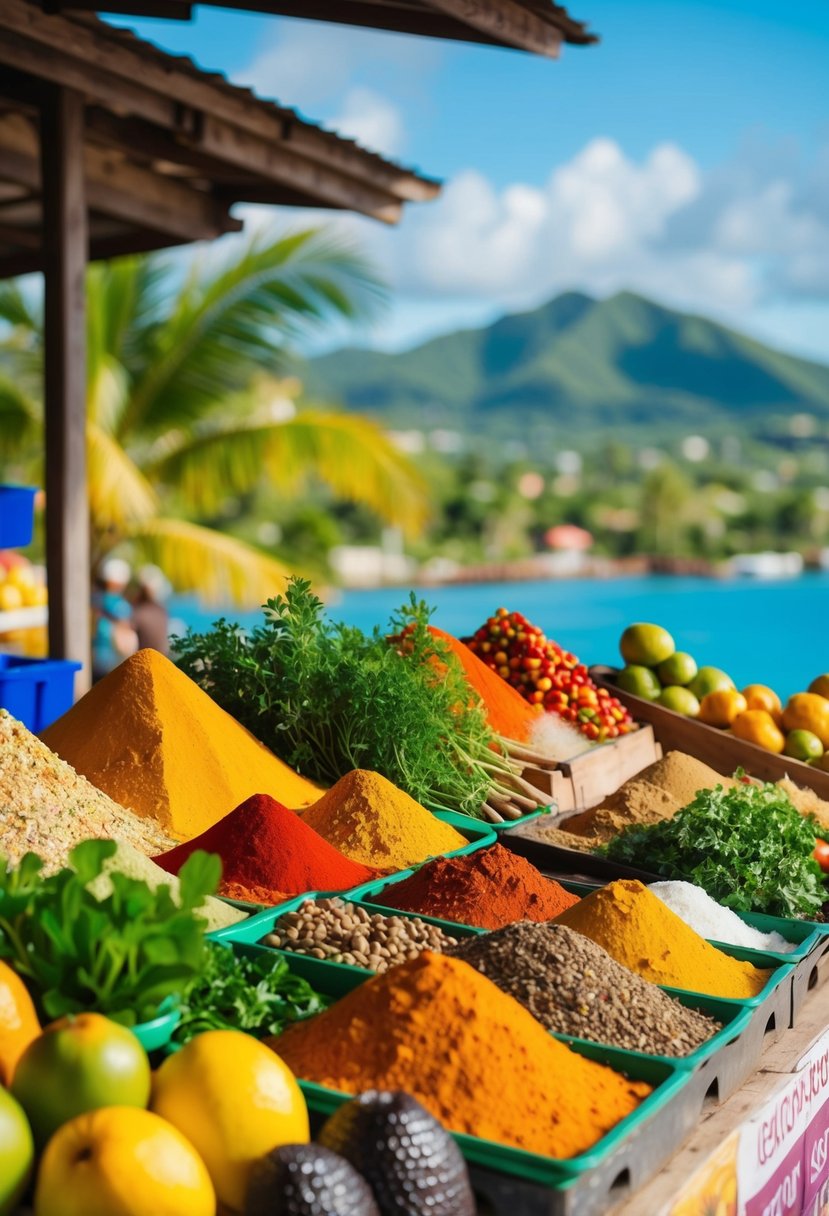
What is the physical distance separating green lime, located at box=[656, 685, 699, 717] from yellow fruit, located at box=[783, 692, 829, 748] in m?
0.25

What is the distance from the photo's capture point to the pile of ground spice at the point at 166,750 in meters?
2.15

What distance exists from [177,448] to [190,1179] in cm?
747

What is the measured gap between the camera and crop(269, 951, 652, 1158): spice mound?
3.94 ft

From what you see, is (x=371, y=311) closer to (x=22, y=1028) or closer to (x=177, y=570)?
(x=177, y=570)

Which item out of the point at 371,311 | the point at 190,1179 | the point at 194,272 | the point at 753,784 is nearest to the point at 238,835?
the point at 190,1179

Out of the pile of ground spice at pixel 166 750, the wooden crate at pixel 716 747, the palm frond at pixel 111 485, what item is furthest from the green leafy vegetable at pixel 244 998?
the palm frond at pixel 111 485

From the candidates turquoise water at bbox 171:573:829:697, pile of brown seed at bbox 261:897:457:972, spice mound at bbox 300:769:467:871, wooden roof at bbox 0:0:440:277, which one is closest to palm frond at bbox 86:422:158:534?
wooden roof at bbox 0:0:440:277

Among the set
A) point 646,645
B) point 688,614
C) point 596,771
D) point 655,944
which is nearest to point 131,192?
point 646,645

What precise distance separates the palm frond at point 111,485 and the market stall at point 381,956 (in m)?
4.68

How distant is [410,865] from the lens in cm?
202

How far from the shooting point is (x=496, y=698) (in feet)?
9.29

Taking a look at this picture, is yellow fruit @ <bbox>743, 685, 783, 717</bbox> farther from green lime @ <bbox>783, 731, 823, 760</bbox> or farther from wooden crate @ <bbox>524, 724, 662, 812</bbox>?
wooden crate @ <bbox>524, 724, 662, 812</bbox>

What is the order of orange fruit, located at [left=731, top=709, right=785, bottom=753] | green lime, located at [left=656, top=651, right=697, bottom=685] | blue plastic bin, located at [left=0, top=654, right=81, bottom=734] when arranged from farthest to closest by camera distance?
green lime, located at [left=656, top=651, right=697, bottom=685], blue plastic bin, located at [left=0, top=654, right=81, bottom=734], orange fruit, located at [left=731, top=709, right=785, bottom=753]

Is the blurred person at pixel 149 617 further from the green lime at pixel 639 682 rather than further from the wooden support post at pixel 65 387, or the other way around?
the green lime at pixel 639 682
